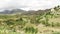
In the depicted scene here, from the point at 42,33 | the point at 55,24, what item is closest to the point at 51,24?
the point at 55,24

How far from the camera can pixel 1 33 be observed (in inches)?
910

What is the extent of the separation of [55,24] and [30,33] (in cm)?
1698

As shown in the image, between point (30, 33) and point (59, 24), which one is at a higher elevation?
point (30, 33)

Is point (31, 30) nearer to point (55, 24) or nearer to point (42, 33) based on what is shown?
point (42, 33)

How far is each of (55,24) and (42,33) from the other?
1359cm

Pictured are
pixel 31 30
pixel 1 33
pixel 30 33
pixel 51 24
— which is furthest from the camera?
pixel 51 24

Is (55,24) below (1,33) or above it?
below

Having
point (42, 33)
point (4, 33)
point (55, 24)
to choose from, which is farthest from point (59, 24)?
point (4, 33)

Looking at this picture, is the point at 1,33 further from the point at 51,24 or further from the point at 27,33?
the point at 51,24

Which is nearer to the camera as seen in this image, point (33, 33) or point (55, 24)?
point (33, 33)

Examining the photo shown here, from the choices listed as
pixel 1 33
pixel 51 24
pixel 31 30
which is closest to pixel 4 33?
pixel 1 33

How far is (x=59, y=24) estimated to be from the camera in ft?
136

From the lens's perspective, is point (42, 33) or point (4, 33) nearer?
point (4, 33)

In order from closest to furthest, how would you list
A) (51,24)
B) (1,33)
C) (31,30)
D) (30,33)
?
(1,33)
(30,33)
(31,30)
(51,24)
